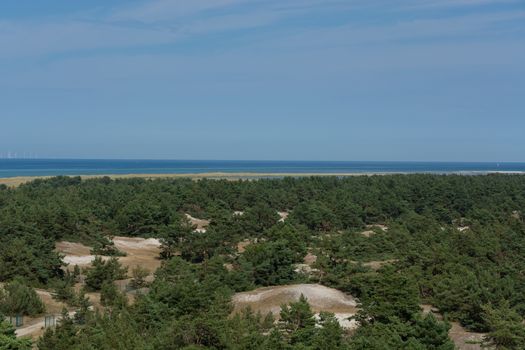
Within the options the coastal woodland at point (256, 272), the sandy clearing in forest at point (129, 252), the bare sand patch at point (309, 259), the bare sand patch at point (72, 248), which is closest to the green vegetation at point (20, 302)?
the coastal woodland at point (256, 272)

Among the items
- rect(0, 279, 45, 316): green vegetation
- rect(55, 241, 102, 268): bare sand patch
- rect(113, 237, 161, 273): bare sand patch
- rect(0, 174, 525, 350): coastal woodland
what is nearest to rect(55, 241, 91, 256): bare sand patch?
rect(55, 241, 102, 268): bare sand patch

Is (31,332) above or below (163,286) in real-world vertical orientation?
below

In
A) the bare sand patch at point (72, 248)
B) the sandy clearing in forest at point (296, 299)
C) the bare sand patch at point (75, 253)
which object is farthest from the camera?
the bare sand patch at point (72, 248)

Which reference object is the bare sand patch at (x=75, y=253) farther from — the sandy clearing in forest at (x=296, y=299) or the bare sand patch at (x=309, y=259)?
the bare sand patch at (x=309, y=259)

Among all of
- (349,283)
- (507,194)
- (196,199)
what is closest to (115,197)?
(196,199)

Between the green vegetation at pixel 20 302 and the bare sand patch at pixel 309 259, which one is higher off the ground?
the green vegetation at pixel 20 302

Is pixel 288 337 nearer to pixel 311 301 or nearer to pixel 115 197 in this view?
pixel 311 301

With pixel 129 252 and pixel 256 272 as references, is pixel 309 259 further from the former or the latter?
pixel 129 252
